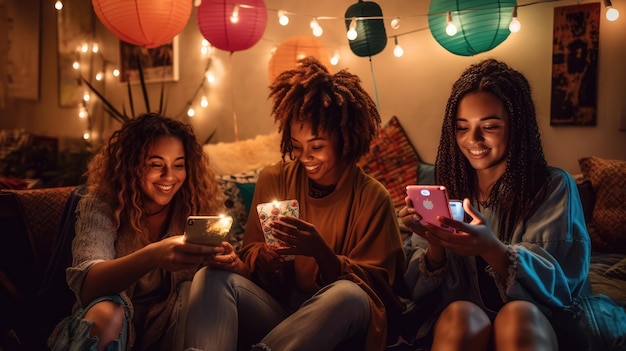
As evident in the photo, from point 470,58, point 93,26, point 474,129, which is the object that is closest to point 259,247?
point 474,129

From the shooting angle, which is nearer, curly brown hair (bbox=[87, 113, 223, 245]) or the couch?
curly brown hair (bbox=[87, 113, 223, 245])

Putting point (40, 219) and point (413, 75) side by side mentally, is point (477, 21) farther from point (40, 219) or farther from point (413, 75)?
point (40, 219)

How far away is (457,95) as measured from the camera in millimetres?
1772

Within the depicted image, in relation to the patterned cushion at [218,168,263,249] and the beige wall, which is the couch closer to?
the patterned cushion at [218,168,263,249]

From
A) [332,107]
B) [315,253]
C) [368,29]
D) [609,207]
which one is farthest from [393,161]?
[315,253]

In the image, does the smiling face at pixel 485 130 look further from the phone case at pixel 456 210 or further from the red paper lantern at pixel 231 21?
the red paper lantern at pixel 231 21

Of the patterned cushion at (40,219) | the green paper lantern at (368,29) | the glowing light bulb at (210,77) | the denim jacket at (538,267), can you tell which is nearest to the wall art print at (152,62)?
the glowing light bulb at (210,77)

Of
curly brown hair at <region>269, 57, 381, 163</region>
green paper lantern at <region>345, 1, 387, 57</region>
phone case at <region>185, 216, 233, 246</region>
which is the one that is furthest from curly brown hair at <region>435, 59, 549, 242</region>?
green paper lantern at <region>345, 1, 387, 57</region>

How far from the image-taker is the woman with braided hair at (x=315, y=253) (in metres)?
1.53

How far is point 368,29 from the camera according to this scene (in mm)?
2799

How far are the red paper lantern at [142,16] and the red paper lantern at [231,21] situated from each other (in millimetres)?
151

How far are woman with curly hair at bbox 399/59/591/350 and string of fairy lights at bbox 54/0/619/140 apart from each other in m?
0.81

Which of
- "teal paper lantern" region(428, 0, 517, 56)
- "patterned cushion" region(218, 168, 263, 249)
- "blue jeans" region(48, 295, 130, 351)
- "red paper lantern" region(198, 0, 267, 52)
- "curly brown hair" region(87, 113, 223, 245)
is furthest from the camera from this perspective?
"red paper lantern" region(198, 0, 267, 52)

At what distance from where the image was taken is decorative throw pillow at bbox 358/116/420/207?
10.1 feet
